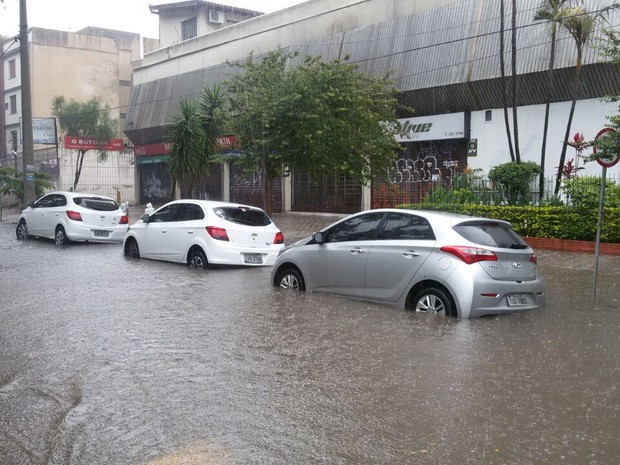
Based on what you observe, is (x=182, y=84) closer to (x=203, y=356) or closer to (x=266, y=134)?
(x=266, y=134)

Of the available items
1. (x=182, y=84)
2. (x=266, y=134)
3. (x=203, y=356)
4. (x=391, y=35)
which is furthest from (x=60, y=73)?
(x=203, y=356)

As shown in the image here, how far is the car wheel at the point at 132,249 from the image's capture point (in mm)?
15352

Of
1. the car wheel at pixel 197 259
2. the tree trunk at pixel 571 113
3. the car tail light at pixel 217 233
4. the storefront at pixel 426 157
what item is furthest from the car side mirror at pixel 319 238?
the storefront at pixel 426 157

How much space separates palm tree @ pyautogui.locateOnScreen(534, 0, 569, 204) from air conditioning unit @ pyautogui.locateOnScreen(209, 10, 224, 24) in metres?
27.8

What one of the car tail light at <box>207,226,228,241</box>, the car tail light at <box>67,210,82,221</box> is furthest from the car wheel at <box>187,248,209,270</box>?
the car tail light at <box>67,210,82,221</box>

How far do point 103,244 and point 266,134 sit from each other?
5457 millimetres

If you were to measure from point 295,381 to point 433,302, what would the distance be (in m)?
3.08

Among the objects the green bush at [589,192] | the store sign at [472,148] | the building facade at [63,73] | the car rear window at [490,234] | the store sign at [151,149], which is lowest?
the car rear window at [490,234]

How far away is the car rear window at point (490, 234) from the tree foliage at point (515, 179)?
9.60 meters

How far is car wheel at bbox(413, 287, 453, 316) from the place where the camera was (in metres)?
8.36

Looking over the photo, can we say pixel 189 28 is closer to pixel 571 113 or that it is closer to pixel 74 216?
→ pixel 74 216

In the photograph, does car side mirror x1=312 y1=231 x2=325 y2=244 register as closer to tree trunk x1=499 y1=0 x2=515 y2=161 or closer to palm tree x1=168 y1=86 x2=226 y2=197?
tree trunk x1=499 y1=0 x2=515 y2=161

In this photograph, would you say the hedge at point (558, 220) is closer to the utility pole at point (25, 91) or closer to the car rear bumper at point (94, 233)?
the car rear bumper at point (94, 233)

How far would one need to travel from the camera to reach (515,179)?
59.2 ft
